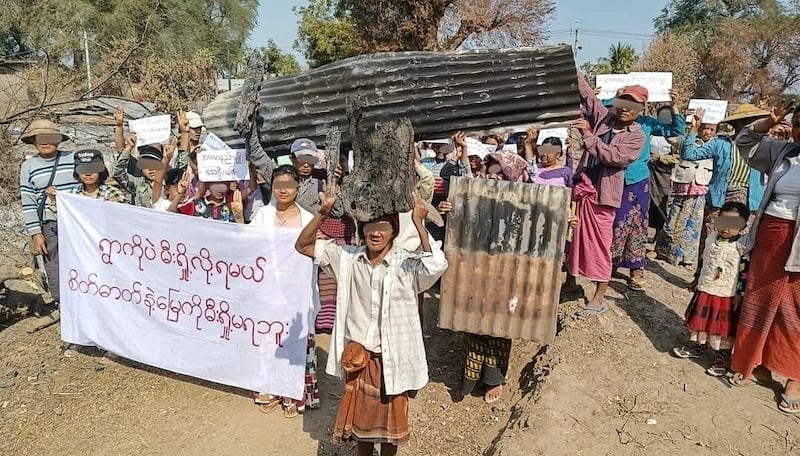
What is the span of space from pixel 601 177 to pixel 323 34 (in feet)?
97.6

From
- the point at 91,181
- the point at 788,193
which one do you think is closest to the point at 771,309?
the point at 788,193

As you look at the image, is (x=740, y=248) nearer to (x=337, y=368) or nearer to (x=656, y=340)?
(x=656, y=340)

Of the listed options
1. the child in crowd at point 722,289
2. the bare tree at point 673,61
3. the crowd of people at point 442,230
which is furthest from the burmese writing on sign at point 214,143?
the bare tree at point 673,61

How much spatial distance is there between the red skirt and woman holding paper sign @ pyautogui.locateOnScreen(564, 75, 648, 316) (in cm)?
73

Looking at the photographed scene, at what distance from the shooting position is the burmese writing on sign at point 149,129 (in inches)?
190

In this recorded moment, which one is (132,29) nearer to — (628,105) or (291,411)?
(291,411)

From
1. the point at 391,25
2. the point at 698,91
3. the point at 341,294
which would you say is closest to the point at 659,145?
the point at 341,294

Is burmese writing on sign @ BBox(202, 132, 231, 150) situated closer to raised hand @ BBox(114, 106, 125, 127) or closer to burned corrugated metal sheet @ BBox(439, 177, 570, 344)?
raised hand @ BBox(114, 106, 125, 127)

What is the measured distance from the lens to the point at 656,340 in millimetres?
4242

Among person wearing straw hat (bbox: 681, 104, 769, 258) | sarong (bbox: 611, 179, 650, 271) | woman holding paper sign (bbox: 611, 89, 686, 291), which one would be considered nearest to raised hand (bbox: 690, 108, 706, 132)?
person wearing straw hat (bbox: 681, 104, 769, 258)

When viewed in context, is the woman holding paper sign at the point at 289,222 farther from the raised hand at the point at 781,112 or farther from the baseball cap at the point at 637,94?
the raised hand at the point at 781,112

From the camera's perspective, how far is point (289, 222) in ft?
12.5

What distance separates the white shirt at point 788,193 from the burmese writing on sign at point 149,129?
4814 millimetres

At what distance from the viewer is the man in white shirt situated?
107 inches
